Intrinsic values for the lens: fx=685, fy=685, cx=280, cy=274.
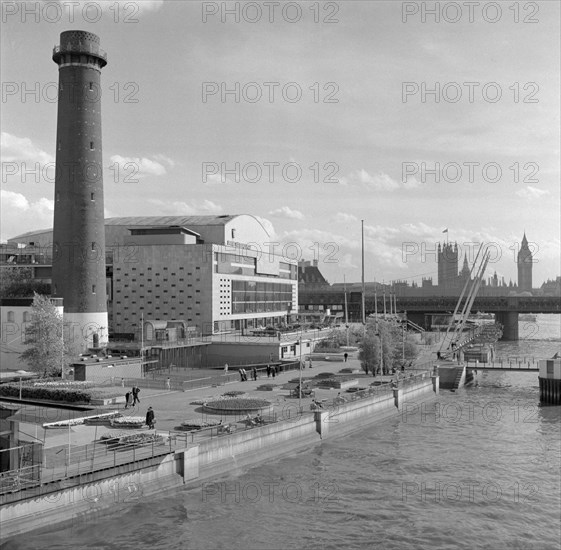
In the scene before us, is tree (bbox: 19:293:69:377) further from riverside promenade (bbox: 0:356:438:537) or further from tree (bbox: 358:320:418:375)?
tree (bbox: 358:320:418:375)

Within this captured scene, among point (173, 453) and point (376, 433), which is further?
point (376, 433)

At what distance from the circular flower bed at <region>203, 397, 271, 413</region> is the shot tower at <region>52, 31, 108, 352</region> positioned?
30.7 metres

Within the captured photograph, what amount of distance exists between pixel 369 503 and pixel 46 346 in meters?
38.9

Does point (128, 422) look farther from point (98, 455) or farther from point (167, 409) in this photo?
point (98, 455)

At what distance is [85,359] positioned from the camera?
67.8m

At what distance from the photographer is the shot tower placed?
246ft

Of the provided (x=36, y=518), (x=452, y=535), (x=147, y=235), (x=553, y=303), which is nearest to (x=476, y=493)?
(x=452, y=535)

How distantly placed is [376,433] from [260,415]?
38.2ft

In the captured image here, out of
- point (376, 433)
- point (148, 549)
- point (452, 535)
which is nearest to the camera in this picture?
point (148, 549)

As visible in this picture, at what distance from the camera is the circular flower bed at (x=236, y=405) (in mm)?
47312

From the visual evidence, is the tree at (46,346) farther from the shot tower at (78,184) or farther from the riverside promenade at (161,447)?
the riverside promenade at (161,447)

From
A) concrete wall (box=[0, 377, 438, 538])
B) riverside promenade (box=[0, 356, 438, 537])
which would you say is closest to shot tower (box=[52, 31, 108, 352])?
riverside promenade (box=[0, 356, 438, 537])

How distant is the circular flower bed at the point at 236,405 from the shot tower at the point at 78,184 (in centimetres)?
3074

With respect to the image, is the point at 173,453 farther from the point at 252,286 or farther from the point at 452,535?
the point at 252,286
